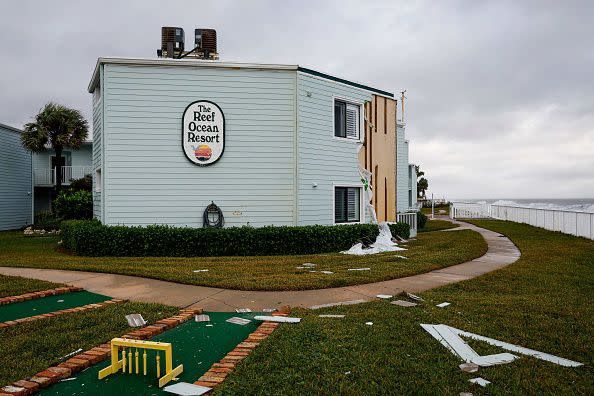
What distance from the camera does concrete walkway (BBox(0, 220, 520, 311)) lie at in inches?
235

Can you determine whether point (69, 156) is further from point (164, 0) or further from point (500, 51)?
point (500, 51)

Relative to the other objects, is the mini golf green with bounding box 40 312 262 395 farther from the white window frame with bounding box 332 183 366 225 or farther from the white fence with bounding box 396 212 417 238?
the white fence with bounding box 396 212 417 238

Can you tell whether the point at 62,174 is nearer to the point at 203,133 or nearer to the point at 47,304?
the point at 203,133

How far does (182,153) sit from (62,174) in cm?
1665

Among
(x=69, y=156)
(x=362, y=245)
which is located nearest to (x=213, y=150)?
(x=362, y=245)

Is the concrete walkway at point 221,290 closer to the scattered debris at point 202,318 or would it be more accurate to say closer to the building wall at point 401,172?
the scattered debris at point 202,318

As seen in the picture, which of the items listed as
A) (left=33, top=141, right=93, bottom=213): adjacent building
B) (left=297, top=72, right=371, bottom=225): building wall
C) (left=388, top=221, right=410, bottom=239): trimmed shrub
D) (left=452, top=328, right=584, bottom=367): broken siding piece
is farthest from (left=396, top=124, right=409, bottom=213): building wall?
(left=33, top=141, right=93, bottom=213): adjacent building

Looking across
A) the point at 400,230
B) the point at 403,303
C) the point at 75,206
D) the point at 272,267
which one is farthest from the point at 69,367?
the point at 75,206

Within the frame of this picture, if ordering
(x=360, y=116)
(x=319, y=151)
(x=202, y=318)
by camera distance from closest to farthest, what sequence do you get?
1. (x=202, y=318)
2. (x=319, y=151)
3. (x=360, y=116)

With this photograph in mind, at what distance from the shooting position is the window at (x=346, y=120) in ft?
46.8

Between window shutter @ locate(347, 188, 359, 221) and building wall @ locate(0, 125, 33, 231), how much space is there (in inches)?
786

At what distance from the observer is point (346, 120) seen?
14516mm

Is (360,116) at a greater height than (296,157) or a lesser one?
greater

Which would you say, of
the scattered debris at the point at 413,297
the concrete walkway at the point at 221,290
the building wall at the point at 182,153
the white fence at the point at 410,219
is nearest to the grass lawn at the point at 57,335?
the concrete walkway at the point at 221,290
